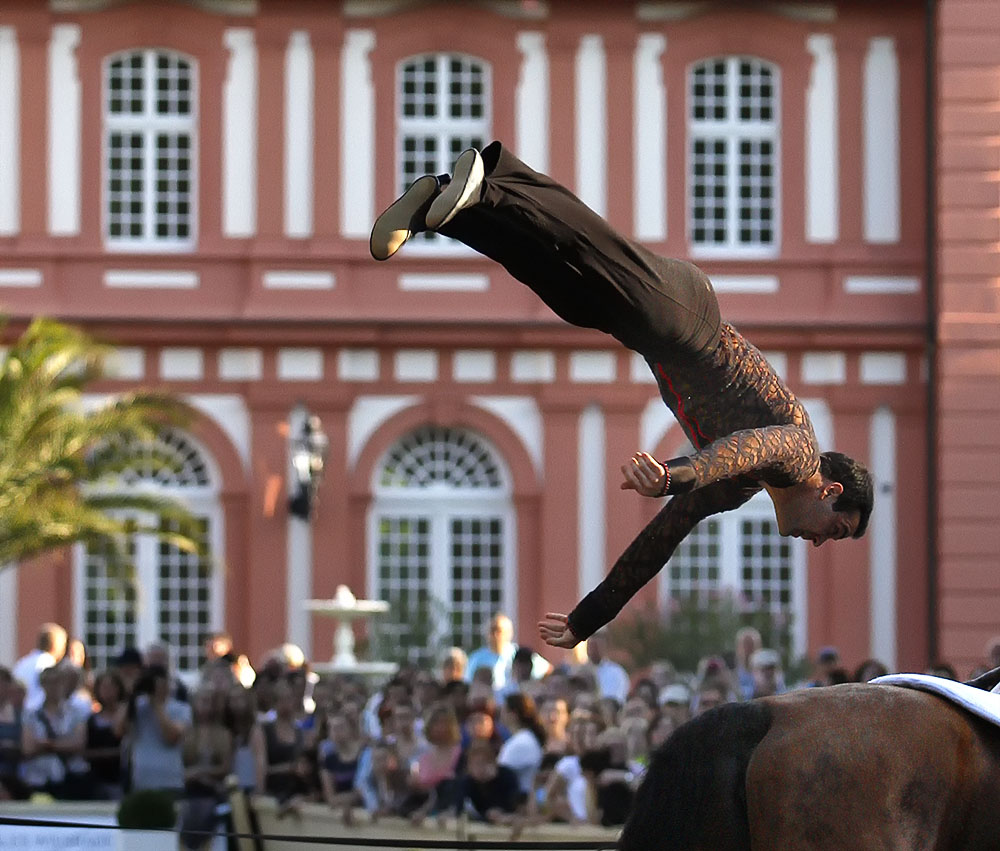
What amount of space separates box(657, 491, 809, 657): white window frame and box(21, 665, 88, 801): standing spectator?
1013 cm

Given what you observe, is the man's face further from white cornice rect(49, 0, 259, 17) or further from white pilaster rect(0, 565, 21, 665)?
white cornice rect(49, 0, 259, 17)

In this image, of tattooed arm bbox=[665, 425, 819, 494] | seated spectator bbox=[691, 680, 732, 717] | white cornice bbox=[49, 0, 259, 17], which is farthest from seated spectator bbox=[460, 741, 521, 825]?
white cornice bbox=[49, 0, 259, 17]

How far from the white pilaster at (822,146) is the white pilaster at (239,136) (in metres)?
5.73

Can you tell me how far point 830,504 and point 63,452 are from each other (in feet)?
43.8

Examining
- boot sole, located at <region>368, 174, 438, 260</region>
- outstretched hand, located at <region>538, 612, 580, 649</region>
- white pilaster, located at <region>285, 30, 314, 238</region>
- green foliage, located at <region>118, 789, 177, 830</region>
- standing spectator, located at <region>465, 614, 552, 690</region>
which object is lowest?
green foliage, located at <region>118, 789, 177, 830</region>

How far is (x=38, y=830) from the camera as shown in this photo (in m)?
12.0

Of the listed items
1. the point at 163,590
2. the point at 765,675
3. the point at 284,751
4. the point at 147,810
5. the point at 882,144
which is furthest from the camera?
the point at 882,144

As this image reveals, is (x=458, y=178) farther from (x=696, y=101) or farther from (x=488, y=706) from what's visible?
(x=696, y=101)

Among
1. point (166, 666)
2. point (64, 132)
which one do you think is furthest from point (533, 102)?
point (166, 666)

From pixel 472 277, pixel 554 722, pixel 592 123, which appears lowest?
pixel 554 722

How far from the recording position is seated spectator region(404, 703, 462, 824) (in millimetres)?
12344

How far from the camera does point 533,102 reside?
77.2 feet

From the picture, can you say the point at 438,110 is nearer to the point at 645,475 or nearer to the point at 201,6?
the point at 201,6

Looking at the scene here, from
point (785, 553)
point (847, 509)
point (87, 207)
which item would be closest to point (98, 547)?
point (87, 207)
